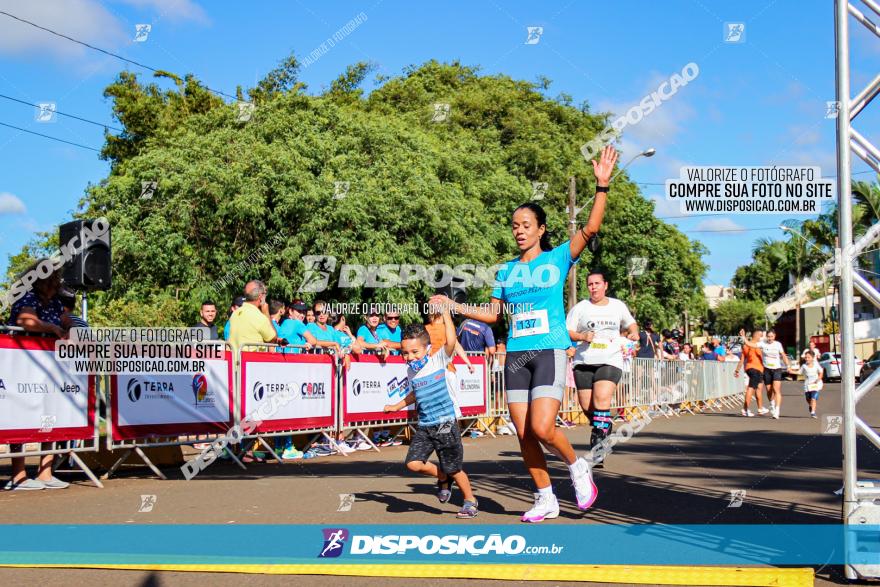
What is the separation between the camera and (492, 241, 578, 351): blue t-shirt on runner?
6.52 m

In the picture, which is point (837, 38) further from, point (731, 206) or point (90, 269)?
point (90, 269)

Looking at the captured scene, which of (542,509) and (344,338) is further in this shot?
(344,338)

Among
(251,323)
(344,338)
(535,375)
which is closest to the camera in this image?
(535,375)

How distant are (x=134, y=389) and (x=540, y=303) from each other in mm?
5073

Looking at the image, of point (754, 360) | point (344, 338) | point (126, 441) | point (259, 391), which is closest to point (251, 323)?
point (259, 391)

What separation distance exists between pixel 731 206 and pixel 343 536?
15.6 ft

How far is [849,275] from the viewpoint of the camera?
4.84 meters

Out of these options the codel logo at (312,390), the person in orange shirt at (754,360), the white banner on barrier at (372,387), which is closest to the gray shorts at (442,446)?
the codel logo at (312,390)

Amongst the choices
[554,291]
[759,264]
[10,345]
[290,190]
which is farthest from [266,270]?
[759,264]

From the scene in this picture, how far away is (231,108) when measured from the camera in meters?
31.2

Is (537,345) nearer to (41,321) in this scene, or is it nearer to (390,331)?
(41,321)

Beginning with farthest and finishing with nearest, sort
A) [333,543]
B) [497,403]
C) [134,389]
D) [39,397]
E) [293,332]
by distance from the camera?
[497,403], [293,332], [134,389], [39,397], [333,543]

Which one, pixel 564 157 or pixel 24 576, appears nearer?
pixel 24 576

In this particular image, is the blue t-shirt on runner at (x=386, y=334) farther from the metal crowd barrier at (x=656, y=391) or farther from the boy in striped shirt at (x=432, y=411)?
the boy in striped shirt at (x=432, y=411)
